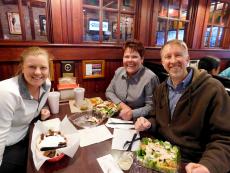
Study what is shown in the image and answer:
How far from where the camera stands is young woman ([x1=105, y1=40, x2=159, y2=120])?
61.4 inches

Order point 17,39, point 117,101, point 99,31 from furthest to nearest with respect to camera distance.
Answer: point 99,31 → point 17,39 → point 117,101

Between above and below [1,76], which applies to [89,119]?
below

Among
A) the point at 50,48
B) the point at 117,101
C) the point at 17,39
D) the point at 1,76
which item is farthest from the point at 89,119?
the point at 17,39

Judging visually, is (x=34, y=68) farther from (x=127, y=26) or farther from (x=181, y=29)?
(x=181, y=29)

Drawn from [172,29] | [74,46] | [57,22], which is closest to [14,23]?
[57,22]

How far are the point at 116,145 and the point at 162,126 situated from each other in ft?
1.28

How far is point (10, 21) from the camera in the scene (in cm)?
174

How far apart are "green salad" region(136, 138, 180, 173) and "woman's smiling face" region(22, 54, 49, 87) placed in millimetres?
882

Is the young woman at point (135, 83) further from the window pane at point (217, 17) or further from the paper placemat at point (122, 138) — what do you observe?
the window pane at point (217, 17)

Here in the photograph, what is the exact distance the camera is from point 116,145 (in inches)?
37.4

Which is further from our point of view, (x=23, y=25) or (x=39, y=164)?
(x=23, y=25)

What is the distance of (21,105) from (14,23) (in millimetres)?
1140

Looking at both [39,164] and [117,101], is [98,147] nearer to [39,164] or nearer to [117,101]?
[39,164]

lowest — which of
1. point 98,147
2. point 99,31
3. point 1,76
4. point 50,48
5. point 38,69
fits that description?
point 98,147
